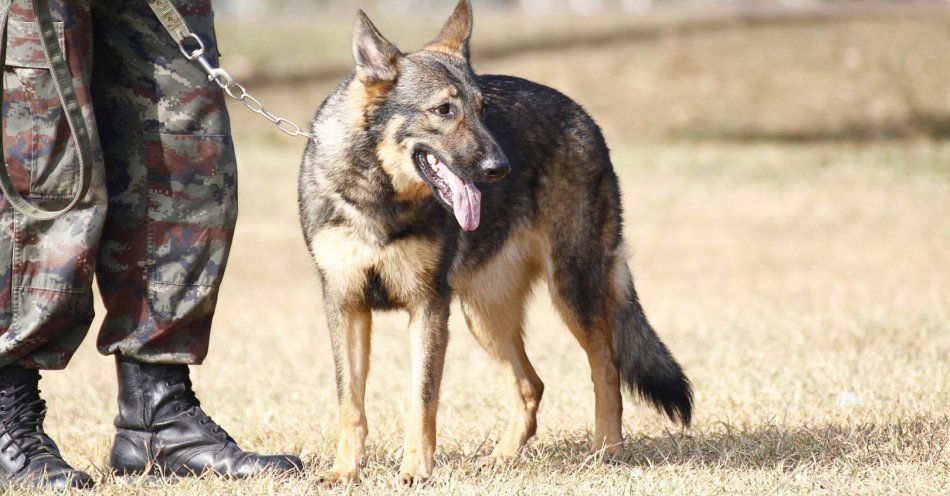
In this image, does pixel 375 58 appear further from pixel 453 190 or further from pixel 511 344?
pixel 511 344

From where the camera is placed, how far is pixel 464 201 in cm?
389

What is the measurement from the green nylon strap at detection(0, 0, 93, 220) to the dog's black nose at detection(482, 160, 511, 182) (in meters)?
1.27

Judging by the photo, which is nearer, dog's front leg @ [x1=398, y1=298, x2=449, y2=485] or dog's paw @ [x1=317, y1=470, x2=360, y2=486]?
dog's paw @ [x1=317, y1=470, x2=360, y2=486]

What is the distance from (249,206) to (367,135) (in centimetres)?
1082

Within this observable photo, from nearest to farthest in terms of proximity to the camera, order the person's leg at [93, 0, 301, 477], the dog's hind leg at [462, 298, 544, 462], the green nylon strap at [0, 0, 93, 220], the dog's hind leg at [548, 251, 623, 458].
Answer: the green nylon strap at [0, 0, 93, 220]
the person's leg at [93, 0, 301, 477]
the dog's hind leg at [548, 251, 623, 458]
the dog's hind leg at [462, 298, 544, 462]

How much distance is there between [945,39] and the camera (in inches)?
883

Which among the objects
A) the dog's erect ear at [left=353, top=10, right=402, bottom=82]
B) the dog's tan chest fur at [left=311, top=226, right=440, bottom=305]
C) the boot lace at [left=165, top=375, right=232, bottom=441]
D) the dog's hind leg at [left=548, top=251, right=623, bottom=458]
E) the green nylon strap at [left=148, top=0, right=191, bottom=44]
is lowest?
the boot lace at [left=165, top=375, right=232, bottom=441]

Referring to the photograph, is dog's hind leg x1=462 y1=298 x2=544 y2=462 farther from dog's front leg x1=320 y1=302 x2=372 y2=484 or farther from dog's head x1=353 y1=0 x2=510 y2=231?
dog's head x1=353 y1=0 x2=510 y2=231

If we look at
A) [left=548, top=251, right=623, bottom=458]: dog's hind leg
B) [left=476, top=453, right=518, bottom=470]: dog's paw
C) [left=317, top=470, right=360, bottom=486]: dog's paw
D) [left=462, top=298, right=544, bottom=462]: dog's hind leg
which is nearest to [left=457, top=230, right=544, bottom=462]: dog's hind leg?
[left=462, top=298, right=544, bottom=462]: dog's hind leg

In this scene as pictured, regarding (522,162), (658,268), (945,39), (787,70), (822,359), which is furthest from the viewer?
(945,39)

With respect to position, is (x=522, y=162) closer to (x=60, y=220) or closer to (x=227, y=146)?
(x=227, y=146)

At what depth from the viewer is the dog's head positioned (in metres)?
3.89

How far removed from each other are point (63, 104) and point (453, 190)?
127cm

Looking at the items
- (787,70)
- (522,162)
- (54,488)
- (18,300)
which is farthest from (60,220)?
(787,70)
